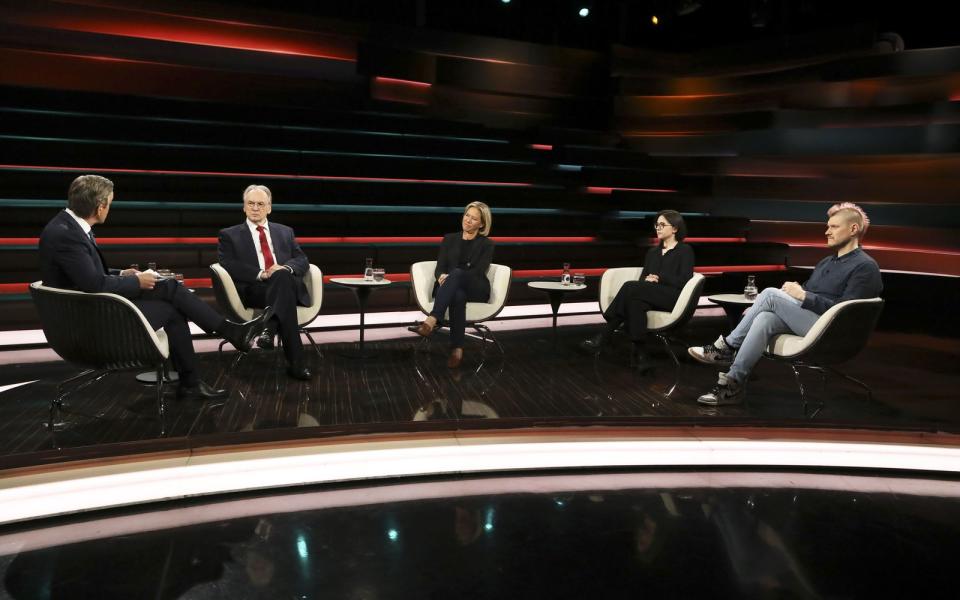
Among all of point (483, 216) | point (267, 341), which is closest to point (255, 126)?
point (483, 216)

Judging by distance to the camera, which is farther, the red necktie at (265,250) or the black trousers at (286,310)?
the red necktie at (265,250)

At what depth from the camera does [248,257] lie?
436 centimetres

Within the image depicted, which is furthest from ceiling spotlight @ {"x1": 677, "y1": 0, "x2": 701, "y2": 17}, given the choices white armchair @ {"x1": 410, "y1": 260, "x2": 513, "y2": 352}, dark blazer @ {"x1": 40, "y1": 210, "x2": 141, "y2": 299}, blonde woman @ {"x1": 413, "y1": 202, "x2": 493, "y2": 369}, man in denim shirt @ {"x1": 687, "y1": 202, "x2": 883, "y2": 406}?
dark blazer @ {"x1": 40, "y1": 210, "x2": 141, "y2": 299}

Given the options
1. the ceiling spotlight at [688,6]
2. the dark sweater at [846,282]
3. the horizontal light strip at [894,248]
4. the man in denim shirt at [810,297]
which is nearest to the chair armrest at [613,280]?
the man in denim shirt at [810,297]

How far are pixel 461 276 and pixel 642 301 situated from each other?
112 cm

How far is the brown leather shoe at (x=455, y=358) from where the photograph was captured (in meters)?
4.56

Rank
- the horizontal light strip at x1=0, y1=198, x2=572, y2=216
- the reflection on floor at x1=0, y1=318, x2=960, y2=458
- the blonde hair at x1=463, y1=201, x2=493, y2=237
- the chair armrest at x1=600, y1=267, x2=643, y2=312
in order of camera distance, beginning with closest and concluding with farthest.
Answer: the reflection on floor at x1=0, y1=318, x2=960, y2=458 → the blonde hair at x1=463, y1=201, x2=493, y2=237 → the chair armrest at x1=600, y1=267, x2=643, y2=312 → the horizontal light strip at x1=0, y1=198, x2=572, y2=216

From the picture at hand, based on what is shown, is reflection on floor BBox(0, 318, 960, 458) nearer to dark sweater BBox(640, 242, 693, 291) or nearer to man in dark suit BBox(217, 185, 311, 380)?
man in dark suit BBox(217, 185, 311, 380)

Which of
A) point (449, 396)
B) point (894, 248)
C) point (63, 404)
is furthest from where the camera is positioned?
point (894, 248)

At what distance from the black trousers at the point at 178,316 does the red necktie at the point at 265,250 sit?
0.78 m

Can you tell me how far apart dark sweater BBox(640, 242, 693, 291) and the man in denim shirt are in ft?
2.30

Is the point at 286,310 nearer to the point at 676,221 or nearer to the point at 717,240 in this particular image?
the point at 676,221

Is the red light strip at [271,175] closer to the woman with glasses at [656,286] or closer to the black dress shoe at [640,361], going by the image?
the woman with glasses at [656,286]

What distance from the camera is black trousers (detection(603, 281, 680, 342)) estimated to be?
4547 mm
